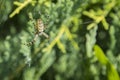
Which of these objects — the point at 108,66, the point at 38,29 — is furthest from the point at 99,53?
the point at 38,29

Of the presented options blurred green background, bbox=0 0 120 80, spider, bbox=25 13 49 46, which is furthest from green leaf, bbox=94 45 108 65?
spider, bbox=25 13 49 46

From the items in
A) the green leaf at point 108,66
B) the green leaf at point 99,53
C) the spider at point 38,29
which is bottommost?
the green leaf at point 108,66

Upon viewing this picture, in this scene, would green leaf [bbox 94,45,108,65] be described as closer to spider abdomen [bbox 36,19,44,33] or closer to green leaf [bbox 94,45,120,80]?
green leaf [bbox 94,45,120,80]

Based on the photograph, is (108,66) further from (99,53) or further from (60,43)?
(60,43)

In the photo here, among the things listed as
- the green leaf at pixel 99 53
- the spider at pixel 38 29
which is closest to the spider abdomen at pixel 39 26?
the spider at pixel 38 29

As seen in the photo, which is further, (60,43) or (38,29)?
(60,43)

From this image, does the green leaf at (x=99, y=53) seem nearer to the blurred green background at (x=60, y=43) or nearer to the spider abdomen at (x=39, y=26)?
the blurred green background at (x=60, y=43)

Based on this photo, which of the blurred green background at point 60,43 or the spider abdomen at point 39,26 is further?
the blurred green background at point 60,43

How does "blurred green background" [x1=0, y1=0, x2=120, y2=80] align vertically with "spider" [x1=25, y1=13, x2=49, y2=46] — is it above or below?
below

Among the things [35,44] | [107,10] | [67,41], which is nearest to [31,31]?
[35,44]
